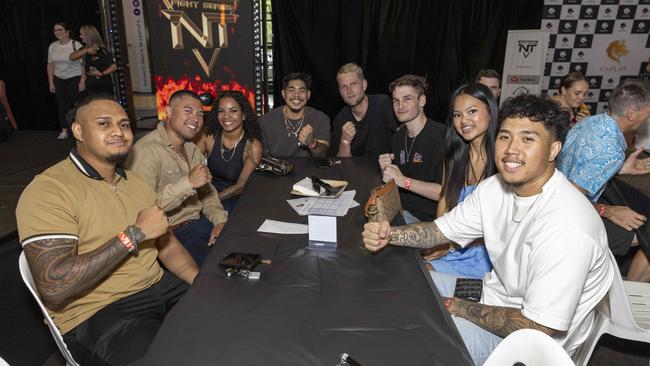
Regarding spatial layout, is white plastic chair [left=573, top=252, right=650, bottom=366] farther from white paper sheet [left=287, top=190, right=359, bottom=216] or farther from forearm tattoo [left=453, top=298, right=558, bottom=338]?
white paper sheet [left=287, top=190, right=359, bottom=216]

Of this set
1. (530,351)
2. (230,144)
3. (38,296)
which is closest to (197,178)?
(38,296)

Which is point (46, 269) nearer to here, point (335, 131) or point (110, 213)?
point (110, 213)

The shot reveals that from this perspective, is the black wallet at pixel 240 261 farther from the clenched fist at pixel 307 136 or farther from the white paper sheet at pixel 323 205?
the clenched fist at pixel 307 136

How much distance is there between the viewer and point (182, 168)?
258cm

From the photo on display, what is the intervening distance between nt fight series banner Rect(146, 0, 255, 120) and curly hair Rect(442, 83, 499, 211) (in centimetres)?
417

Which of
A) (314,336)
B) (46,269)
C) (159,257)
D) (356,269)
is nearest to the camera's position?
(314,336)

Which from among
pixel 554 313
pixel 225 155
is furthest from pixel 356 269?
pixel 225 155

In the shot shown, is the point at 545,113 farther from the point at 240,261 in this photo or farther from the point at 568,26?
the point at 568,26

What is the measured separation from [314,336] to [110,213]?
1.00 metres

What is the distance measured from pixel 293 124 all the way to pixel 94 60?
3.62m

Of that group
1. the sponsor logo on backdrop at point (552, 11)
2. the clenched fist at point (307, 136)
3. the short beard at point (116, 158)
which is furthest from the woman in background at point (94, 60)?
the sponsor logo on backdrop at point (552, 11)

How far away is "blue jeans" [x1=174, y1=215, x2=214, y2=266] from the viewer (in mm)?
2362

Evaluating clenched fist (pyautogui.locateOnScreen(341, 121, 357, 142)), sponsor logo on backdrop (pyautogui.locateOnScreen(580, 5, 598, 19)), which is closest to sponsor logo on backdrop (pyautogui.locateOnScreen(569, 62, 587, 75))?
sponsor logo on backdrop (pyautogui.locateOnScreen(580, 5, 598, 19))

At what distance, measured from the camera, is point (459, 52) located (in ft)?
20.1
